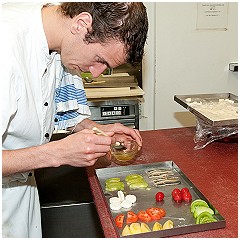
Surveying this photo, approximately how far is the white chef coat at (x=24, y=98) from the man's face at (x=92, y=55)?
0.09 meters

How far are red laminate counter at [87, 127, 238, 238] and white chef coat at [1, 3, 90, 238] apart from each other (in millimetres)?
277

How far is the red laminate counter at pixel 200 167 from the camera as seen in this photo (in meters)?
1.13

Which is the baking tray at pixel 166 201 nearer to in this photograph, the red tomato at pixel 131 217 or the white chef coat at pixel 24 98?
the red tomato at pixel 131 217

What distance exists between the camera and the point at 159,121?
281 centimetres

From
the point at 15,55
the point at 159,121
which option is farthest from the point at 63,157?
the point at 159,121

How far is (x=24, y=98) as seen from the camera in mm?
1215

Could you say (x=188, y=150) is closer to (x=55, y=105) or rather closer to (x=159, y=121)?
(x=55, y=105)

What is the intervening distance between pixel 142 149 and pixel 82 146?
551mm

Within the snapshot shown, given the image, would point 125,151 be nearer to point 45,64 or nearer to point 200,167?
point 200,167

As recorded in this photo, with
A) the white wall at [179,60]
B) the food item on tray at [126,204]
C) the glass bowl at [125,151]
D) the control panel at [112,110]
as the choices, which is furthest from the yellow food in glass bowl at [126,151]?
the white wall at [179,60]

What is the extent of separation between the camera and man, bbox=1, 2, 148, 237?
1.14 meters

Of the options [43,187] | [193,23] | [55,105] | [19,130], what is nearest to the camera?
[19,130]

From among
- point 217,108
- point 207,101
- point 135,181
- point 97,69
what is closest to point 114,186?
point 135,181

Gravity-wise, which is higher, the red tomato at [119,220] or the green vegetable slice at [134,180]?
the green vegetable slice at [134,180]
